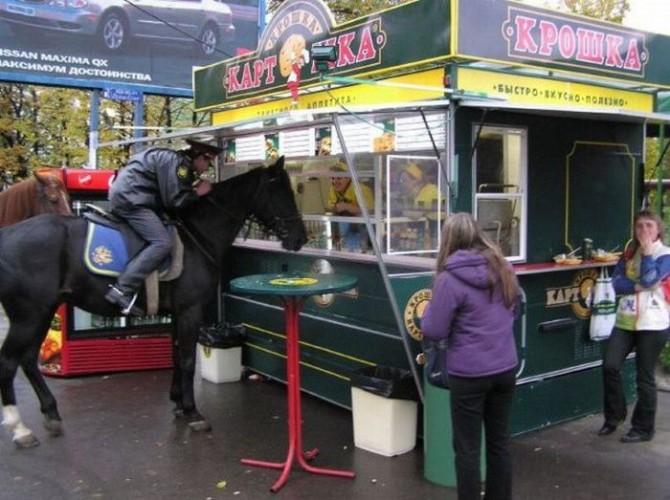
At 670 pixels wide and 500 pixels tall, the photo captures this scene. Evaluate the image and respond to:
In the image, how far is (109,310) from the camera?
5477 millimetres

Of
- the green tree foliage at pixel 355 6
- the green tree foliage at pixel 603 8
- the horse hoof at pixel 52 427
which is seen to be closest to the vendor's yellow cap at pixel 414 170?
the horse hoof at pixel 52 427

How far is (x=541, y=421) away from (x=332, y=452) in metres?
1.65

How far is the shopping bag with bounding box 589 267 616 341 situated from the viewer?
5660mm

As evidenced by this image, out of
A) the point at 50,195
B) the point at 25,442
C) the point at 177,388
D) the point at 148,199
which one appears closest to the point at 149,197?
the point at 148,199

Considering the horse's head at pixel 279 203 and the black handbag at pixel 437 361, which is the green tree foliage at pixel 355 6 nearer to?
the horse's head at pixel 279 203

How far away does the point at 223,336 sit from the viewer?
709 centimetres

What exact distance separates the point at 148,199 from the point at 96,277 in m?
0.70

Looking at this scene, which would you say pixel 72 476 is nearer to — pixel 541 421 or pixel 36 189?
pixel 36 189

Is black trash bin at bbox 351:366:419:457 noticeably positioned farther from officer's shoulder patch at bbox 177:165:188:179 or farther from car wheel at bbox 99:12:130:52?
car wheel at bbox 99:12:130:52

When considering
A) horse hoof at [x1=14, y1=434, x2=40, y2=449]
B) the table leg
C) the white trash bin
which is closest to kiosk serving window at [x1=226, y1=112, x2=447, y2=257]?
the table leg

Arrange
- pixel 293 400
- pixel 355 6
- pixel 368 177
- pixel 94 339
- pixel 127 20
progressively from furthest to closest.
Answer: pixel 355 6 → pixel 127 20 → pixel 94 339 → pixel 368 177 → pixel 293 400

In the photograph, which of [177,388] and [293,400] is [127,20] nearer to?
[177,388]

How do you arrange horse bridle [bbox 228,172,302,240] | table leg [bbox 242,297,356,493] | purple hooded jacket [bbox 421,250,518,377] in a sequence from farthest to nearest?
horse bridle [bbox 228,172,302,240] → table leg [bbox 242,297,356,493] → purple hooded jacket [bbox 421,250,518,377]

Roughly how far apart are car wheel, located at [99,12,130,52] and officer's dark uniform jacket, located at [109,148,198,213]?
905cm
